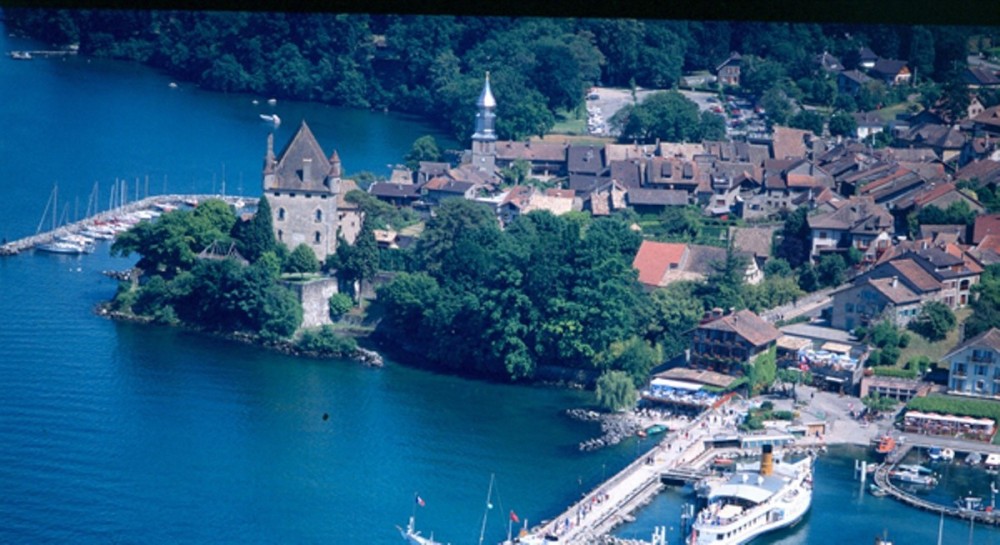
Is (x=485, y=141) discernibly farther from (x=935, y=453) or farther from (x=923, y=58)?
(x=935, y=453)

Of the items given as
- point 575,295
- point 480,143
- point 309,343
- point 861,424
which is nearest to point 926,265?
point 861,424

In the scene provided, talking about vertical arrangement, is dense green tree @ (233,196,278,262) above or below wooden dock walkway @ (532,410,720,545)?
above

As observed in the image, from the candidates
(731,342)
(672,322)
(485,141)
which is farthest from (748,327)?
(485,141)

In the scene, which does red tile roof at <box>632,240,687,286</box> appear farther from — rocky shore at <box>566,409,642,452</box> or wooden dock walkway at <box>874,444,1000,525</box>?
wooden dock walkway at <box>874,444,1000,525</box>

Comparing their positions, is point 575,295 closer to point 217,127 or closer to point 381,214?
point 381,214

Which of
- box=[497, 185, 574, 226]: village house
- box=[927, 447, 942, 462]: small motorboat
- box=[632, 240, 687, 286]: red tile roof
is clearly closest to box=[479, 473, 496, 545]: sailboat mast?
box=[927, 447, 942, 462]: small motorboat

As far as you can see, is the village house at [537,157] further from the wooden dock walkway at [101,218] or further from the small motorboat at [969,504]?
the small motorboat at [969,504]
